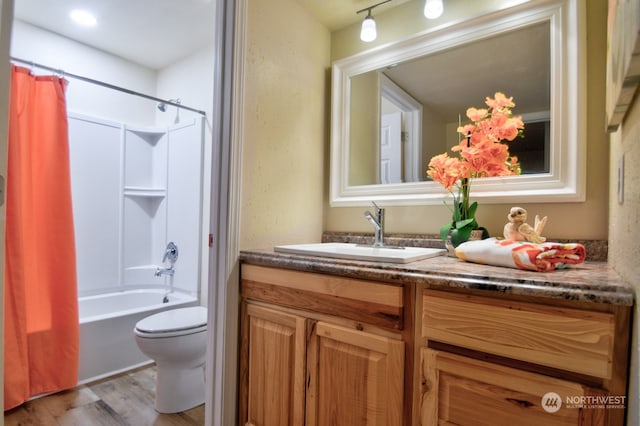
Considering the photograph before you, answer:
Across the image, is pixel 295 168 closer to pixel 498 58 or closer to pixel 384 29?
pixel 384 29

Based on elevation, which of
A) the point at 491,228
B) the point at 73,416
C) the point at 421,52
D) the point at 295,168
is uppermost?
the point at 421,52

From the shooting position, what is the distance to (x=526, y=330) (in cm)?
75

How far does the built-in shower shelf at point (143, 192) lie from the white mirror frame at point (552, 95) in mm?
2026

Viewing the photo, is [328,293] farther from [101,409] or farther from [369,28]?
[101,409]

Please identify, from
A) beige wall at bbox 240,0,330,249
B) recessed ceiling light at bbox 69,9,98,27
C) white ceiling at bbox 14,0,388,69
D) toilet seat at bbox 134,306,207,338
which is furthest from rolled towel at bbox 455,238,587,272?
recessed ceiling light at bbox 69,9,98,27

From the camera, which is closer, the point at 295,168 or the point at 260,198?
the point at 260,198

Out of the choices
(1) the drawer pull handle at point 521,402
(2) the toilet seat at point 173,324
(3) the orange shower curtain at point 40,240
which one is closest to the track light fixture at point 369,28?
(1) the drawer pull handle at point 521,402

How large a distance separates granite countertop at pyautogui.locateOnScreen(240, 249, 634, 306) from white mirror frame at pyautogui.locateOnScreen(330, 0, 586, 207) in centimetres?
33

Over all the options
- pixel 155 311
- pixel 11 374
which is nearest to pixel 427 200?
pixel 155 311

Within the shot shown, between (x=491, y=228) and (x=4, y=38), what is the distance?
69.0 inches

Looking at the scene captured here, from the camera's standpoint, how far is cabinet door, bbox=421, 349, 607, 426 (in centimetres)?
71

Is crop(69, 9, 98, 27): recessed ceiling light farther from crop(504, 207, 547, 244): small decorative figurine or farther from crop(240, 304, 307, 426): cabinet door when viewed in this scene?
crop(504, 207, 547, 244): small decorative figurine

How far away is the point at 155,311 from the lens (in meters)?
2.32

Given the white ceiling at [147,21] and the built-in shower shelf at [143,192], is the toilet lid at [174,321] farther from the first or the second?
the white ceiling at [147,21]
